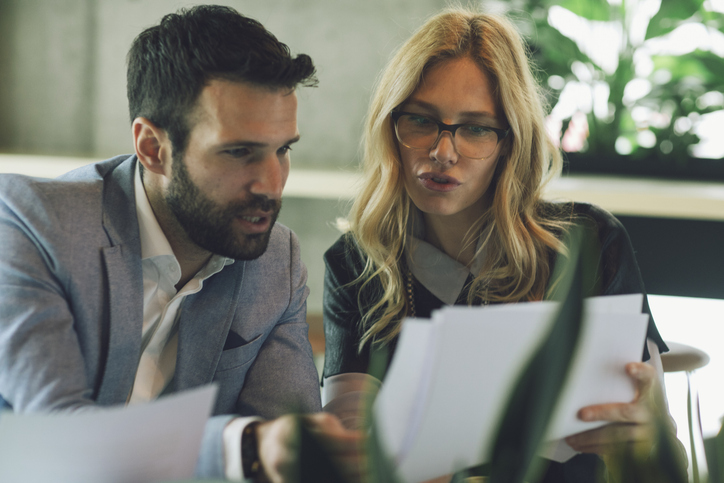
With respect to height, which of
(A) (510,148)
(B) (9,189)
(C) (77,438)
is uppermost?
(A) (510,148)

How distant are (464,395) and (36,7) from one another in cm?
304

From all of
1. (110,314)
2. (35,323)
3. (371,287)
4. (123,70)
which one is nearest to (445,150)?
(371,287)

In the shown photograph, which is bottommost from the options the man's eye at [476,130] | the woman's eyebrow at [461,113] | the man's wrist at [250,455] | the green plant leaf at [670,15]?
the man's wrist at [250,455]

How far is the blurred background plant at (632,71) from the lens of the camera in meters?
2.57

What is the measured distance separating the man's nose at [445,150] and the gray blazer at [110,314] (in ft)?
1.22

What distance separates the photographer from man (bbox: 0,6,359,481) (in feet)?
3.16

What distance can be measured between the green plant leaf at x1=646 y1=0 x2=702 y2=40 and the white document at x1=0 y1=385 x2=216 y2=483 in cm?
259

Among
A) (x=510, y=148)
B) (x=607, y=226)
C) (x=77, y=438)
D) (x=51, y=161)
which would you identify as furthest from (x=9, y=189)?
(x=51, y=161)

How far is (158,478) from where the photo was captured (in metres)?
0.62

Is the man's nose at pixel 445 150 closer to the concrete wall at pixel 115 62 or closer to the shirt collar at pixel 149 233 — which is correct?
the shirt collar at pixel 149 233

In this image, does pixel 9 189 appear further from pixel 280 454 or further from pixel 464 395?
pixel 464 395

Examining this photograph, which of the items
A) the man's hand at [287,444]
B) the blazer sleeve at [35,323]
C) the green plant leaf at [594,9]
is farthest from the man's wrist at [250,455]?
the green plant leaf at [594,9]

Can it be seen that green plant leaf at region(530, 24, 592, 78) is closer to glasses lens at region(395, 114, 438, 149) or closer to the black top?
the black top

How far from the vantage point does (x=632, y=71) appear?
261cm
